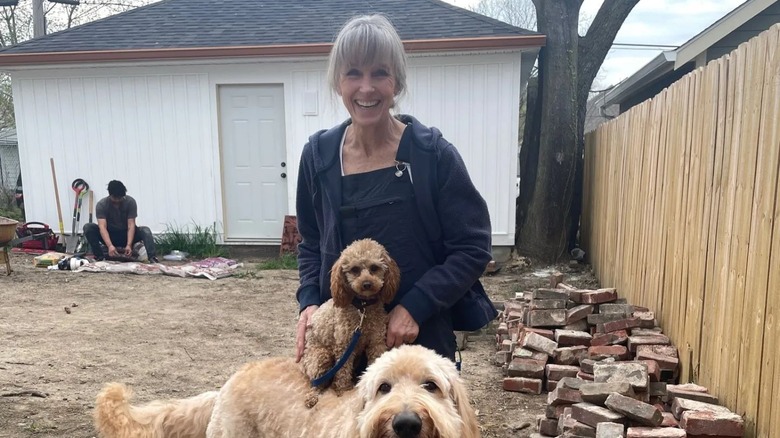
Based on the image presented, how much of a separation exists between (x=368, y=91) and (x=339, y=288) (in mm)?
743

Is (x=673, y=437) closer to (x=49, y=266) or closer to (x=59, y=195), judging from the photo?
(x=49, y=266)

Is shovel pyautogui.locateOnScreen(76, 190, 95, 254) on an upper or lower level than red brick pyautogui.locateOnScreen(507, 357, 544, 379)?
upper

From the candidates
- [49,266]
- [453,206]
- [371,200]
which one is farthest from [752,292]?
[49,266]

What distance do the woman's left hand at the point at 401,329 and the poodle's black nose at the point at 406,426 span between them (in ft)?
1.49

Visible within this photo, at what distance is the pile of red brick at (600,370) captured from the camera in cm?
289

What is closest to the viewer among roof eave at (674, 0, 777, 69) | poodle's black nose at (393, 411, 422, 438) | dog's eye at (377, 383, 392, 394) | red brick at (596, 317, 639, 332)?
poodle's black nose at (393, 411, 422, 438)

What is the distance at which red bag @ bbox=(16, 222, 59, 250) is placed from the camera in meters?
10.2

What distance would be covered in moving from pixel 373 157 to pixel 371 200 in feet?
0.54

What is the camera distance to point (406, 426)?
5.22 feet

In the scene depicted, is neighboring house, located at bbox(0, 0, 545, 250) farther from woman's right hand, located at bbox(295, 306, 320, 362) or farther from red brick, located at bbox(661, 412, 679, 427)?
woman's right hand, located at bbox(295, 306, 320, 362)

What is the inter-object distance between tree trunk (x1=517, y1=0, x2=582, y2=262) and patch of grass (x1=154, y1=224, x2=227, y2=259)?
18.5ft

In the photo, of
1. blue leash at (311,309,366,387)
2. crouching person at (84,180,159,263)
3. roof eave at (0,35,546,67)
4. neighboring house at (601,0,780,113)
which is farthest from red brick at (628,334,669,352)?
crouching person at (84,180,159,263)

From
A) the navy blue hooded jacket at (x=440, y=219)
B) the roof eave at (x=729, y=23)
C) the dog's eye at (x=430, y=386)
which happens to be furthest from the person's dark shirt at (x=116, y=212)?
the roof eave at (x=729, y=23)

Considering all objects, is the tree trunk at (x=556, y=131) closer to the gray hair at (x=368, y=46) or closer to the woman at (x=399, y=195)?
the woman at (x=399, y=195)
